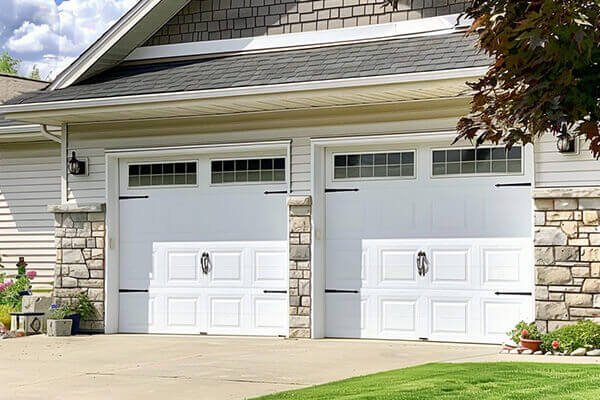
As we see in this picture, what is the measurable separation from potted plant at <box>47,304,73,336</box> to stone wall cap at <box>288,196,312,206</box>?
3480 millimetres

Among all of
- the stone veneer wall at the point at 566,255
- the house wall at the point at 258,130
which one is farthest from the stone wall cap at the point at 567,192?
the house wall at the point at 258,130

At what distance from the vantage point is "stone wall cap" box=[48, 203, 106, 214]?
14.3 meters

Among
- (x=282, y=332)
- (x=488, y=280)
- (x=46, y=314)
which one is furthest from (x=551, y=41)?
(x=46, y=314)

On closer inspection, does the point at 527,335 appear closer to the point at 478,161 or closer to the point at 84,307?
the point at 478,161

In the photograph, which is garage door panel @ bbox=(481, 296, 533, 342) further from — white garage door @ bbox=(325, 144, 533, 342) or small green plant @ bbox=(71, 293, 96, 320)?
small green plant @ bbox=(71, 293, 96, 320)

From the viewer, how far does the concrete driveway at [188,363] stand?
8867 millimetres

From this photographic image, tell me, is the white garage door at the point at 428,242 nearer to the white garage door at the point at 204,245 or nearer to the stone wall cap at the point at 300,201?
the stone wall cap at the point at 300,201

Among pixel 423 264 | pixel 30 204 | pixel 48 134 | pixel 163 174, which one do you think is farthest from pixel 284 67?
pixel 30 204

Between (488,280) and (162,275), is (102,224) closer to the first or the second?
(162,275)

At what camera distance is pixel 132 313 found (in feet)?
47.0

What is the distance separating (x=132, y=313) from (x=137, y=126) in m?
2.53

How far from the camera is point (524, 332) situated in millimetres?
11211

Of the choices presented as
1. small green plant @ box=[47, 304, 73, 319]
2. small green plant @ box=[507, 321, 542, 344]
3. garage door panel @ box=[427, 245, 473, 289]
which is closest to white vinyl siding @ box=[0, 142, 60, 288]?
small green plant @ box=[47, 304, 73, 319]

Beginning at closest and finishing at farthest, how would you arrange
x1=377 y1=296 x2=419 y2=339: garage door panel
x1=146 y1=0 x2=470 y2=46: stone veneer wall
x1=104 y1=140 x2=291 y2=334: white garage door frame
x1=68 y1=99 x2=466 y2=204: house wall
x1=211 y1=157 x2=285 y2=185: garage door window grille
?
x1=68 y1=99 x2=466 y2=204: house wall, x1=377 y1=296 x2=419 y2=339: garage door panel, x1=146 y1=0 x2=470 y2=46: stone veneer wall, x1=211 y1=157 x2=285 y2=185: garage door window grille, x1=104 y1=140 x2=291 y2=334: white garage door frame
